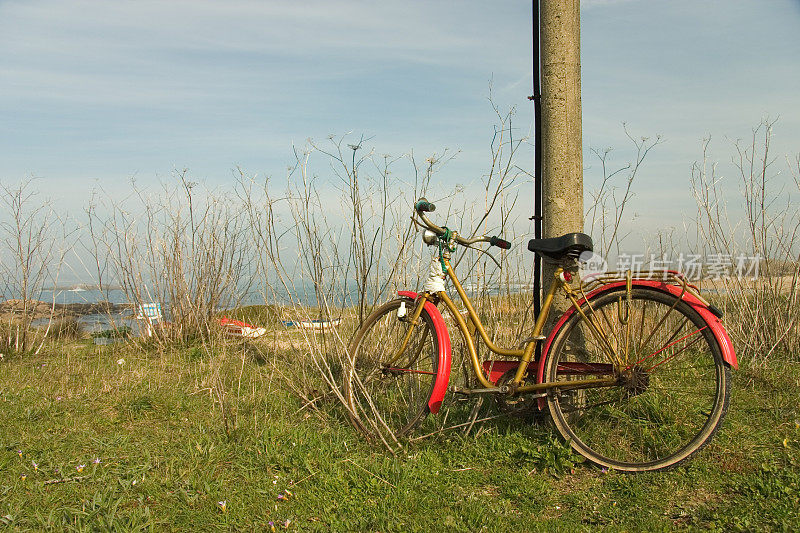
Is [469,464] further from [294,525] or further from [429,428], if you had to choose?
[294,525]

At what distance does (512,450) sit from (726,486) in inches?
36.8

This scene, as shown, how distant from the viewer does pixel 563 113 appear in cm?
314

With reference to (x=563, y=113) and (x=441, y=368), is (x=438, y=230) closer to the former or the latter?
(x=441, y=368)

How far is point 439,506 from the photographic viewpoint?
8.30 feet

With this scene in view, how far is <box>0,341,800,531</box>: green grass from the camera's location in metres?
2.41

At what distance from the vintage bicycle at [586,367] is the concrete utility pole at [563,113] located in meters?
0.34

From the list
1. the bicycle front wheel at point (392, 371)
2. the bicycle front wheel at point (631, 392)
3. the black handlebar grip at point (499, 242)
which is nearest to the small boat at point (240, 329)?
the bicycle front wheel at point (392, 371)

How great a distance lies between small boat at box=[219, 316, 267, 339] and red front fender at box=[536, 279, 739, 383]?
337cm

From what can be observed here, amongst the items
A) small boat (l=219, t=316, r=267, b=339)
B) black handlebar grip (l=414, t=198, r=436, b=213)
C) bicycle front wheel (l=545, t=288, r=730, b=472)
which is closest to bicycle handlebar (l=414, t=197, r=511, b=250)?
black handlebar grip (l=414, t=198, r=436, b=213)

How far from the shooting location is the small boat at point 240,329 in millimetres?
5660

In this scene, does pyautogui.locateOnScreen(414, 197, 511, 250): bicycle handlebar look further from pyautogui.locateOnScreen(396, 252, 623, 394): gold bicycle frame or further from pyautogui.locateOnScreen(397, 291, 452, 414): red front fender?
pyautogui.locateOnScreen(397, 291, 452, 414): red front fender

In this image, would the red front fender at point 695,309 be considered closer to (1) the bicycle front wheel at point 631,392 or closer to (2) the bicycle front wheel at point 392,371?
(1) the bicycle front wheel at point 631,392

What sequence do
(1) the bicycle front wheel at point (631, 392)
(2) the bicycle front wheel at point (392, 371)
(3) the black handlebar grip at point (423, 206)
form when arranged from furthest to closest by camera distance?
(3) the black handlebar grip at point (423, 206) < (2) the bicycle front wheel at point (392, 371) < (1) the bicycle front wheel at point (631, 392)

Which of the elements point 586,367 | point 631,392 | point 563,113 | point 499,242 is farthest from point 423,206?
point 631,392
